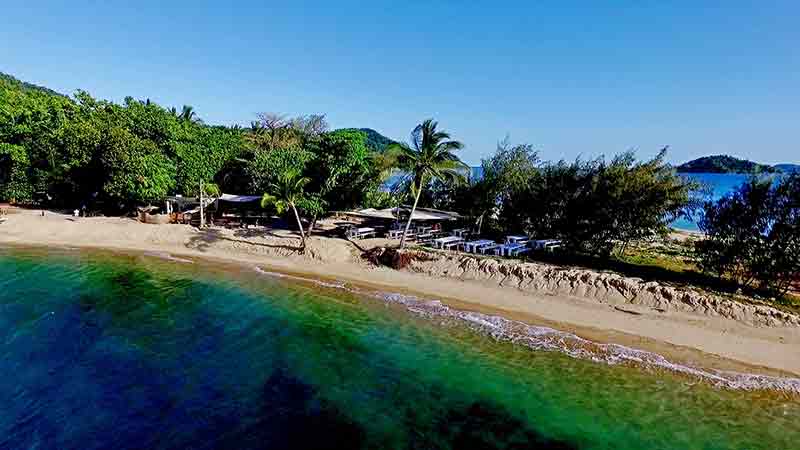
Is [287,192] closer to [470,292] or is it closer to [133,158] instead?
[470,292]

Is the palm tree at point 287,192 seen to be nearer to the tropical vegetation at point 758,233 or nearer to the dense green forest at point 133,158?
the dense green forest at point 133,158

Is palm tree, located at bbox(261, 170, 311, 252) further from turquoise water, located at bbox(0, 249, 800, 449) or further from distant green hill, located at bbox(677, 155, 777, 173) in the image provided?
distant green hill, located at bbox(677, 155, 777, 173)

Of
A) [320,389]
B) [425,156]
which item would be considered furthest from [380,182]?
[320,389]

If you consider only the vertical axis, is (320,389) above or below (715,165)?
below

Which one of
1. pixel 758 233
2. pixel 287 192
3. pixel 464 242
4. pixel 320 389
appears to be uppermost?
pixel 287 192

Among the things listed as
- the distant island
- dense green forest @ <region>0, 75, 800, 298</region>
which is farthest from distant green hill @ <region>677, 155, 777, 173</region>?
dense green forest @ <region>0, 75, 800, 298</region>

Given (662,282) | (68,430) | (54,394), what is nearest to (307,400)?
(68,430)
